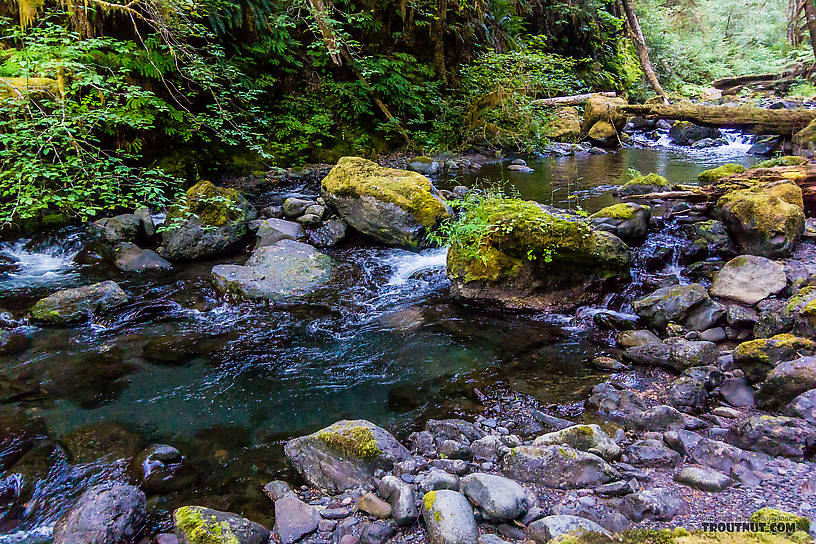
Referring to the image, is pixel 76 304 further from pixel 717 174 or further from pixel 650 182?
pixel 717 174

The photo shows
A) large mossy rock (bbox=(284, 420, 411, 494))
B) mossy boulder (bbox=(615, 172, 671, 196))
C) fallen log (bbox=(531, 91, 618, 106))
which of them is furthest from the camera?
fallen log (bbox=(531, 91, 618, 106))

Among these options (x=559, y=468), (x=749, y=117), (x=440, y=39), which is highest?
(x=440, y=39)

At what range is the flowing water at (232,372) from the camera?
9.26 ft

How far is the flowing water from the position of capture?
282cm

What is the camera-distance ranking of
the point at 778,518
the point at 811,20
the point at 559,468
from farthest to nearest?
the point at 811,20 → the point at 559,468 → the point at 778,518

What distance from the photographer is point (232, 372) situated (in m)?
4.04

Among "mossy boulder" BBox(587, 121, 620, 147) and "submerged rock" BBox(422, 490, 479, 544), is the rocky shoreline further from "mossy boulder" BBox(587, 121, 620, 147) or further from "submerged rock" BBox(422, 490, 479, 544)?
"mossy boulder" BBox(587, 121, 620, 147)

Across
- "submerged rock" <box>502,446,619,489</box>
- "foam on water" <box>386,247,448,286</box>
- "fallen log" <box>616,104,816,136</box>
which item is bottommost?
"foam on water" <box>386,247,448,286</box>

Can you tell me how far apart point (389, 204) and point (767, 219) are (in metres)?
4.68

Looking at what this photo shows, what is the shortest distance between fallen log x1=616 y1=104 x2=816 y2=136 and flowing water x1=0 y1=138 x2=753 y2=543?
29.5 feet

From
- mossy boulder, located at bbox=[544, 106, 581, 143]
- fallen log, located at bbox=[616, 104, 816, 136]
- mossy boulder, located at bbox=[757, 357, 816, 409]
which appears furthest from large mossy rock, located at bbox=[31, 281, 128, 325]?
mossy boulder, located at bbox=[544, 106, 581, 143]

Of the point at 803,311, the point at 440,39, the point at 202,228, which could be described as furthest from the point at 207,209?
the point at 440,39

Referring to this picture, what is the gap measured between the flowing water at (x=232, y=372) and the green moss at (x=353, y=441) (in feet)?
1.18

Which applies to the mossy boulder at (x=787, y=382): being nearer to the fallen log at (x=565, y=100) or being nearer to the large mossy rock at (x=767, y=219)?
the large mossy rock at (x=767, y=219)
